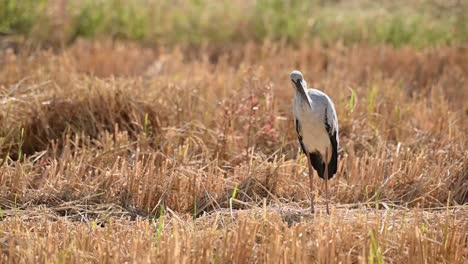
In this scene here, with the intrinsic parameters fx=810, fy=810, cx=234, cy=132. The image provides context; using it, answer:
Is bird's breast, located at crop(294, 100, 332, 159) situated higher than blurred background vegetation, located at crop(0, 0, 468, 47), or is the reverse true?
bird's breast, located at crop(294, 100, 332, 159)

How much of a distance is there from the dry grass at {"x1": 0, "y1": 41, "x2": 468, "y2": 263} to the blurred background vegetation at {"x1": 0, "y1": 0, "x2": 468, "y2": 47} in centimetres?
240

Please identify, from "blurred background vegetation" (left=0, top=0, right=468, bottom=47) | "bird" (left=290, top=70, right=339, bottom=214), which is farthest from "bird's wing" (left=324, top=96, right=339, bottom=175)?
"blurred background vegetation" (left=0, top=0, right=468, bottom=47)

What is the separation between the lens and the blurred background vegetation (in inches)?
442

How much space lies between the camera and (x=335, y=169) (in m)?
5.64

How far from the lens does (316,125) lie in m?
5.34

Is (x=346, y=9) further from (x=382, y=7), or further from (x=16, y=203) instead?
(x=16, y=203)

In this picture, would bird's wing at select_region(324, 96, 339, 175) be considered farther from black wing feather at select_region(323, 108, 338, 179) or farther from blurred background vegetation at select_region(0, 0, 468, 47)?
blurred background vegetation at select_region(0, 0, 468, 47)

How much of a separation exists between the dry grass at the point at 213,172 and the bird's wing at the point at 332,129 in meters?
0.25

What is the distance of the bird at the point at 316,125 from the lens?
A: 17.2 ft

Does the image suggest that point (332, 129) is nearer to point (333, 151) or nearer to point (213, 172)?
point (333, 151)

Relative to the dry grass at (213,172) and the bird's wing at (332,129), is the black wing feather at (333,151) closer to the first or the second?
the bird's wing at (332,129)

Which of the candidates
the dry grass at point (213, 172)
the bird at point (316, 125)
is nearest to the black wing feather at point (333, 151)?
the bird at point (316, 125)

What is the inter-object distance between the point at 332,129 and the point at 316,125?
130 millimetres

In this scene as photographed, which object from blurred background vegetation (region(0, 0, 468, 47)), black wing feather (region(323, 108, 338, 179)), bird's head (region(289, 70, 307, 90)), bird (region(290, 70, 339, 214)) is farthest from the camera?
blurred background vegetation (region(0, 0, 468, 47))
